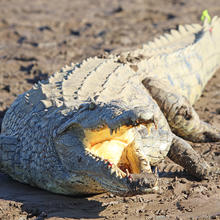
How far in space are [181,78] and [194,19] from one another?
16.1 ft

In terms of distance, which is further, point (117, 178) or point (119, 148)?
point (119, 148)

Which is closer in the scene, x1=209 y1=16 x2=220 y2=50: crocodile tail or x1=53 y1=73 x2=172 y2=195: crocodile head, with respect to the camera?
x1=53 y1=73 x2=172 y2=195: crocodile head

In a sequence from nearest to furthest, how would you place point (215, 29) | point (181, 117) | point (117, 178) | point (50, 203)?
point (117, 178) → point (50, 203) → point (181, 117) → point (215, 29)

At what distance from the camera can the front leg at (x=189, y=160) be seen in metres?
4.06

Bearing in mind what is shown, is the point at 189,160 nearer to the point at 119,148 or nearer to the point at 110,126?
the point at 119,148

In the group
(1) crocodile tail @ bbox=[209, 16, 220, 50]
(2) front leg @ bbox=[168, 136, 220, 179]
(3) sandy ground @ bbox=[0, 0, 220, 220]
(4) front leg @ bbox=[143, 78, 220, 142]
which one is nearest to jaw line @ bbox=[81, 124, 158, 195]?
(3) sandy ground @ bbox=[0, 0, 220, 220]

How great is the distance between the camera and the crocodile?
3211mm

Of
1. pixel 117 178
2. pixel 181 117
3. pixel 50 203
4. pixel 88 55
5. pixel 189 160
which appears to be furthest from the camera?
pixel 88 55

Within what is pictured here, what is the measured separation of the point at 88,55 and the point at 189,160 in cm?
435

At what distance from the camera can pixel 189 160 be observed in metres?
4.18

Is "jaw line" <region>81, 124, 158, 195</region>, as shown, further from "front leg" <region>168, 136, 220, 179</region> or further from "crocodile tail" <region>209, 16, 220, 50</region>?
"crocodile tail" <region>209, 16, 220, 50</region>

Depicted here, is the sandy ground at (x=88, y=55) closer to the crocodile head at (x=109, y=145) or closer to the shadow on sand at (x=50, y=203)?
the shadow on sand at (x=50, y=203)

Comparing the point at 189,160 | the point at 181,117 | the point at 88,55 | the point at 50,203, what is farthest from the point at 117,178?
the point at 88,55

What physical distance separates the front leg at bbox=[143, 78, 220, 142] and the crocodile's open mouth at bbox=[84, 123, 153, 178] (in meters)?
1.52
